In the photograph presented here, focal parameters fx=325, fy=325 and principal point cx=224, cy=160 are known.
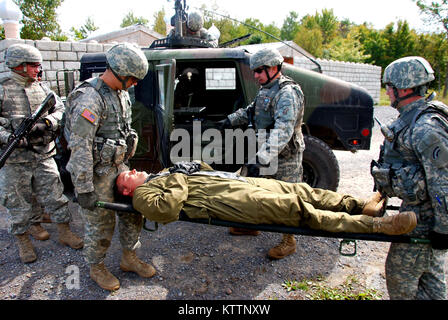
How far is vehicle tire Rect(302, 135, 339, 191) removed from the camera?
3.71m

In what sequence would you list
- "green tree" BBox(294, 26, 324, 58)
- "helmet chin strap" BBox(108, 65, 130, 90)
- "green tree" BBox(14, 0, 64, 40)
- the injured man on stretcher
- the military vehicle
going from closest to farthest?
1. the injured man on stretcher
2. "helmet chin strap" BBox(108, 65, 130, 90)
3. the military vehicle
4. "green tree" BBox(14, 0, 64, 40)
5. "green tree" BBox(294, 26, 324, 58)

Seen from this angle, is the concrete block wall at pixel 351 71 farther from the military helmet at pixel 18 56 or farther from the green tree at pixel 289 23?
the green tree at pixel 289 23

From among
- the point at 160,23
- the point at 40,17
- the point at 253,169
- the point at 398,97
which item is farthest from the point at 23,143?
the point at 160,23

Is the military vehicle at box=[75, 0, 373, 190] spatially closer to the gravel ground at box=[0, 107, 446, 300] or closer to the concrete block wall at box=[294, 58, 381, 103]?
the gravel ground at box=[0, 107, 446, 300]

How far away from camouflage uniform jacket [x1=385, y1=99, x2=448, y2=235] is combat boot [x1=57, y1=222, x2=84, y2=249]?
2.78 meters

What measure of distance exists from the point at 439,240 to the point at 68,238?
3054mm

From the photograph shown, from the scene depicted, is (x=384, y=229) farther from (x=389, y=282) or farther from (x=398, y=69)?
(x=398, y=69)

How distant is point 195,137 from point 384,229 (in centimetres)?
238

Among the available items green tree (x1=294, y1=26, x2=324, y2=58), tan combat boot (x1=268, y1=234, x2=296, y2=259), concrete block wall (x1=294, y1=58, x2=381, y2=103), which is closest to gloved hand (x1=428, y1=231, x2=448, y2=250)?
→ tan combat boot (x1=268, y1=234, x2=296, y2=259)

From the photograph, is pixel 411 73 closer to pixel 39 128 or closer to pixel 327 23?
pixel 39 128

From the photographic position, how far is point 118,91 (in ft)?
8.15

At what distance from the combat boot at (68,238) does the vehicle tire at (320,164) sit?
2.53 metres

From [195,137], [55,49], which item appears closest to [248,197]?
[195,137]

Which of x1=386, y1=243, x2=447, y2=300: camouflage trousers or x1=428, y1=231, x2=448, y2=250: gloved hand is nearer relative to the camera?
x1=428, y1=231, x2=448, y2=250: gloved hand
